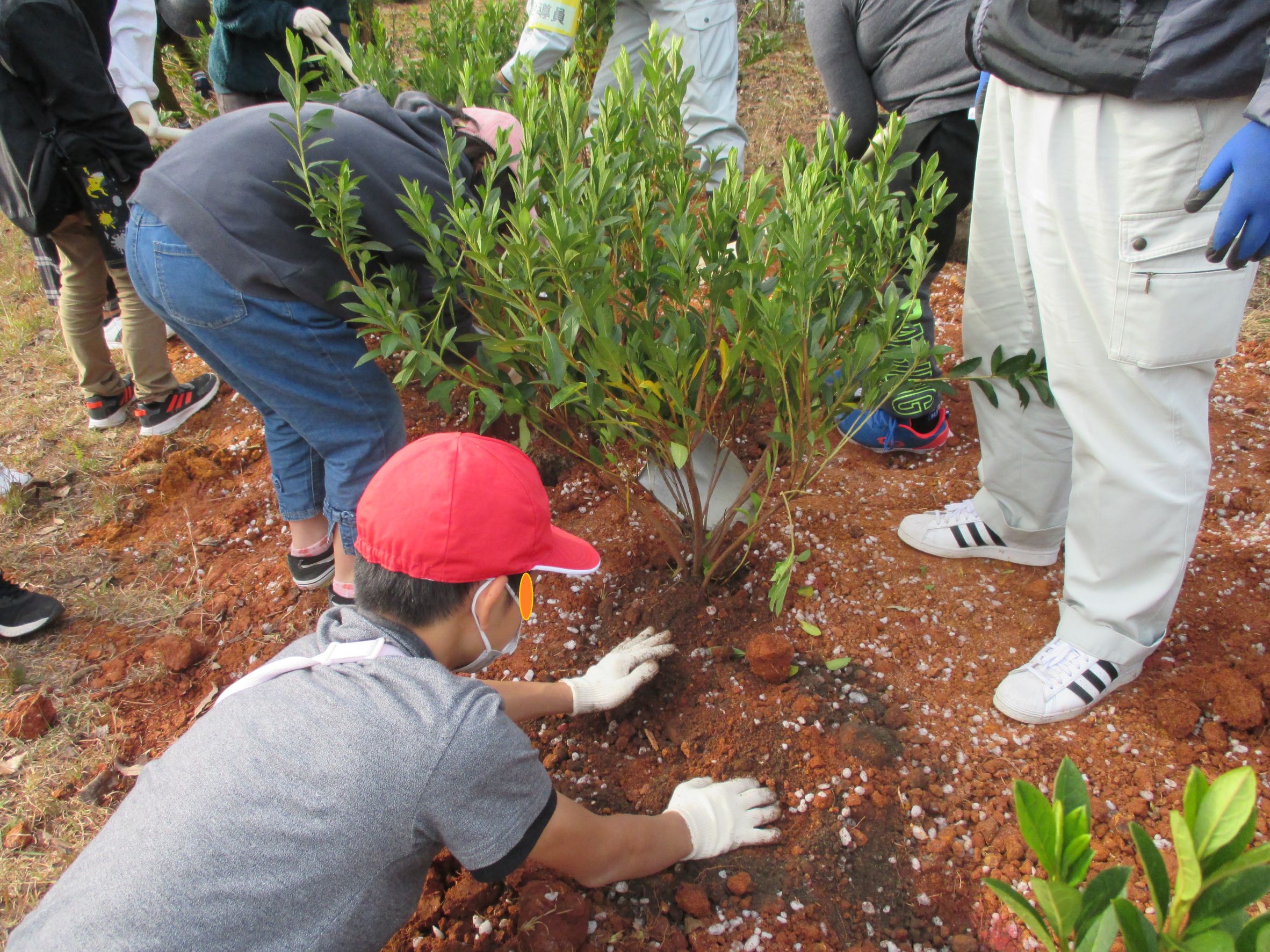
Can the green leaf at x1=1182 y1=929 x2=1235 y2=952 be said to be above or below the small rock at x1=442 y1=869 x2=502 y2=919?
above

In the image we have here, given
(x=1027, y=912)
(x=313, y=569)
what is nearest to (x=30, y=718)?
(x=313, y=569)

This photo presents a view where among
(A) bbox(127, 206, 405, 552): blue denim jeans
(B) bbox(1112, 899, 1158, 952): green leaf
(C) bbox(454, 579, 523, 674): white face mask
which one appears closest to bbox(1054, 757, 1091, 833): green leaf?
(B) bbox(1112, 899, 1158, 952): green leaf

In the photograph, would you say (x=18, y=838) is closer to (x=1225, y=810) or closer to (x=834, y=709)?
(x=834, y=709)

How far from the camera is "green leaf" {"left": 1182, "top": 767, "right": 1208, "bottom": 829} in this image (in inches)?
34.7

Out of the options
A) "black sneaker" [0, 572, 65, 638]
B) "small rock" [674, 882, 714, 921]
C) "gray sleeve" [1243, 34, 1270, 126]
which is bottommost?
"black sneaker" [0, 572, 65, 638]

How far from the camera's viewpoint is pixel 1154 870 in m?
0.89

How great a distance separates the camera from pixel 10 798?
2.16 metres

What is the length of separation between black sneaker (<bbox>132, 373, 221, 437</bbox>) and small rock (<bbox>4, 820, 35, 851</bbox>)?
202 cm

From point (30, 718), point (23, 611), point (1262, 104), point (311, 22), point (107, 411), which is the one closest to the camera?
point (1262, 104)

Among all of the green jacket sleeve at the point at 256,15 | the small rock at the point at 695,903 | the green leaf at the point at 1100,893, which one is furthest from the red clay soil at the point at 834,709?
the green jacket sleeve at the point at 256,15

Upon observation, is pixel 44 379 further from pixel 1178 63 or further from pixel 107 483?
pixel 1178 63

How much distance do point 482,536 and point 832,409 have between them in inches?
36.4

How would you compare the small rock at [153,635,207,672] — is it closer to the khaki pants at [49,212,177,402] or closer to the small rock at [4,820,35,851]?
the small rock at [4,820,35,851]

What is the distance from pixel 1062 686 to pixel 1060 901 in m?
1.34
